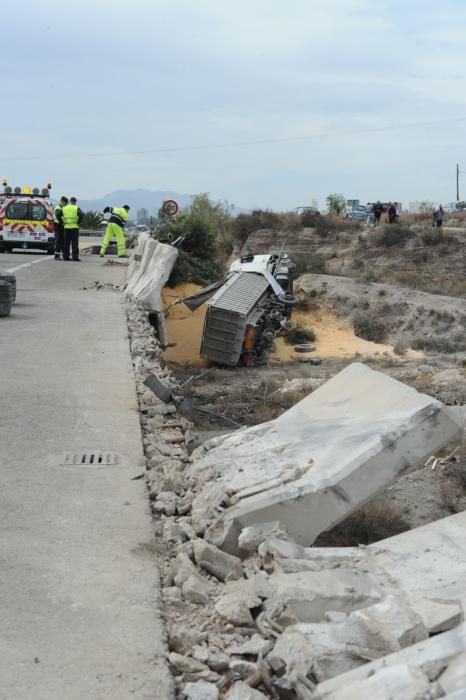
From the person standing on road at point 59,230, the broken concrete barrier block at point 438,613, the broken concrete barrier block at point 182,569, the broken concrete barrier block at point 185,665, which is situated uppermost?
the person standing on road at point 59,230

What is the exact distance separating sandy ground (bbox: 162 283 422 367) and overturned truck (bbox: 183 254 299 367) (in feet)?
3.05

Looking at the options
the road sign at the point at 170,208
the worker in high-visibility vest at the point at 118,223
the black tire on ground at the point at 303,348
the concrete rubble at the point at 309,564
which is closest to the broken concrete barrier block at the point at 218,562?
the concrete rubble at the point at 309,564

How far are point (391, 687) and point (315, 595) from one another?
102 cm

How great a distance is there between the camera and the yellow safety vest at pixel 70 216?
27.4 metres

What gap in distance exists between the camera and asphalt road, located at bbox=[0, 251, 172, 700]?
12.3 feet

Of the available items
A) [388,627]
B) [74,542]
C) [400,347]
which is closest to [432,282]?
[400,347]

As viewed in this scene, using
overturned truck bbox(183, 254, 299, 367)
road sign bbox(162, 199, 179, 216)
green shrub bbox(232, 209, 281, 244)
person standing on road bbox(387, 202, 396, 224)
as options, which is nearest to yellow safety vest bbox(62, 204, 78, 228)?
overturned truck bbox(183, 254, 299, 367)

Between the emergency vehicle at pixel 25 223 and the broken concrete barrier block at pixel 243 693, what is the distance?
29.9m

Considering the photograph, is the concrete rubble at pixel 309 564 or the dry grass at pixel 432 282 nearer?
the concrete rubble at pixel 309 564

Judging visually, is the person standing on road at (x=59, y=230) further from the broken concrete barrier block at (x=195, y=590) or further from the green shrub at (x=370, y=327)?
the broken concrete barrier block at (x=195, y=590)

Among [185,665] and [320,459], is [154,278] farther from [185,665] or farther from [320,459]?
[185,665]

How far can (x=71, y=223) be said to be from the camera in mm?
27828

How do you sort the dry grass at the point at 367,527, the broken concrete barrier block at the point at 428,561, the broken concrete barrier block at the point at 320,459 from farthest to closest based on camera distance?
the dry grass at the point at 367,527
the broken concrete barrier block at the point at 320,459
the broken concrete barrier block at the point at 428,561

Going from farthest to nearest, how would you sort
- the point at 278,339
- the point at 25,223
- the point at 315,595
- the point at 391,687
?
1. the point at 25,223
2. the point at 278,339
3. the point at 315,595
4. the point at 391,687
